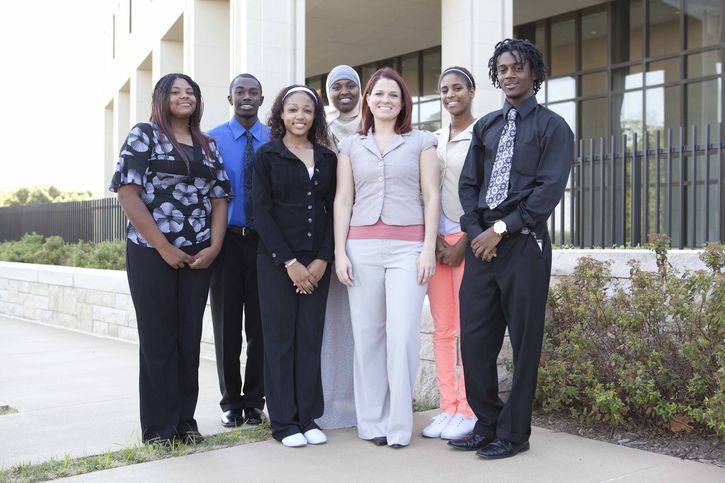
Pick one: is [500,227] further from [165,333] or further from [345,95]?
[165,333]

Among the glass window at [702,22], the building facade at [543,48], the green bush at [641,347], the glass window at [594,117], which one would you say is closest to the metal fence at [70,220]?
the building facade at [543,48]

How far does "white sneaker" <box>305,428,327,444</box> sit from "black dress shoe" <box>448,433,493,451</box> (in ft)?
2.62

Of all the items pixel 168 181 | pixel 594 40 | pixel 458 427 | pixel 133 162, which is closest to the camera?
pixel 133 162

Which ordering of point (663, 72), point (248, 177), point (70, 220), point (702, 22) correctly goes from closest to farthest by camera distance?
point (248, 177) < point (702, 22) < point (663, 72) < point (70, 220)

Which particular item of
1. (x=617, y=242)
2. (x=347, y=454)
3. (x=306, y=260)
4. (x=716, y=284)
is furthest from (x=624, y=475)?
(x=617, y=242)

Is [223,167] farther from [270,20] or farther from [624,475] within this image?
[270,20]

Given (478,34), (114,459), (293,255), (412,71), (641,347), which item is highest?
(412,71)

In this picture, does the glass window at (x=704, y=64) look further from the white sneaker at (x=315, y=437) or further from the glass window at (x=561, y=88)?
the white sneaker at (x=315, y=437)

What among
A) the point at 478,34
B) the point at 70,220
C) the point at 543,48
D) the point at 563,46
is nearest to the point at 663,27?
the point at 563,46

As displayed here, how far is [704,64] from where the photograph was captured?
13.5 metres

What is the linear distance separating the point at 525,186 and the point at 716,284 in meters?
1.26

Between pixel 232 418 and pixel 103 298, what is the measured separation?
19.0 ft

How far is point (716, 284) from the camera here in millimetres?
4258

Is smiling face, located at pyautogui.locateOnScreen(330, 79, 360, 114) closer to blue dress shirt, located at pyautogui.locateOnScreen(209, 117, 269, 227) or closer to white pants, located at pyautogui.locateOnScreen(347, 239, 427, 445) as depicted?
blue dress shirt, located at pyautogui.locateOnScreen(209, 117, 269, 227)
